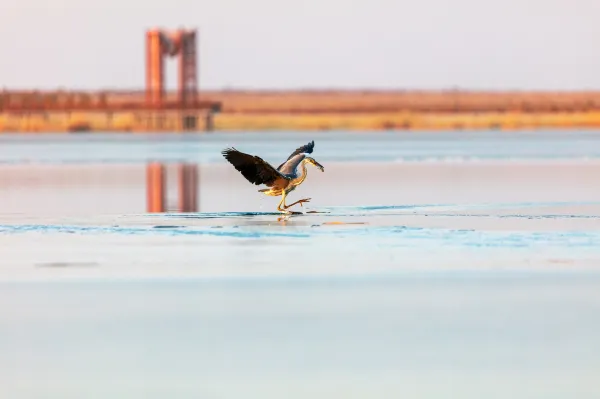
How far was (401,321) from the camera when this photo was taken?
403 inches

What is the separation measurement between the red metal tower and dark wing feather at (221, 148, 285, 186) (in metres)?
77.8

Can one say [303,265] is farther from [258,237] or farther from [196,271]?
[258,237]

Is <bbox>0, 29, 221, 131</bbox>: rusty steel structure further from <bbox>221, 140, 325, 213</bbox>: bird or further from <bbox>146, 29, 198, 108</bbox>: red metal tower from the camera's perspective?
<bbox>221, 140, 325, 213</bbox>: bird

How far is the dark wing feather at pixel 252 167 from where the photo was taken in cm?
1750

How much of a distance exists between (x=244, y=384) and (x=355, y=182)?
18.2 metres

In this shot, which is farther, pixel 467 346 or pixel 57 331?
pixel 57 331

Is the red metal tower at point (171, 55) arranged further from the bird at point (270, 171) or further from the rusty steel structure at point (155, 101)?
the bird at point (270, 171)

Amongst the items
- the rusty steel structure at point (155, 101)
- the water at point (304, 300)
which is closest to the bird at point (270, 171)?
the water at point (304, 300)

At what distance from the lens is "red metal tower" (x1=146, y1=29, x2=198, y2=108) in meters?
96.1

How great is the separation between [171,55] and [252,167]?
81.3m

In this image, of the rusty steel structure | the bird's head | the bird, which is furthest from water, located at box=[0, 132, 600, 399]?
the rusty steel structure

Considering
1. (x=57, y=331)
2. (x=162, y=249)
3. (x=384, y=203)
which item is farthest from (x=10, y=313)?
(x=384, y=203)

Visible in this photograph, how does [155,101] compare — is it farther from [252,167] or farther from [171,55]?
[252,167]

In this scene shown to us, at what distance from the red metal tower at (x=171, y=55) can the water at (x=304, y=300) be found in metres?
75.2
